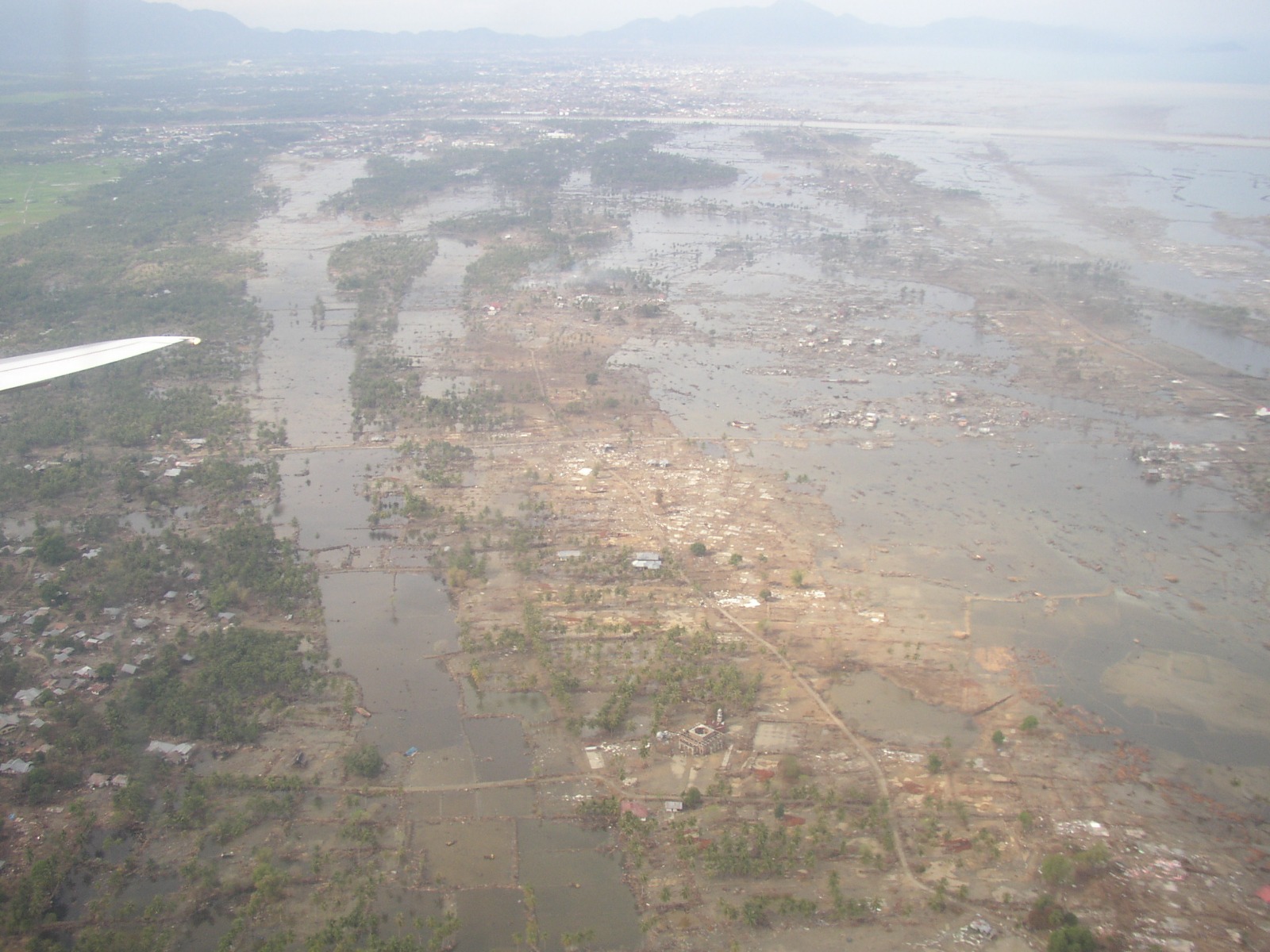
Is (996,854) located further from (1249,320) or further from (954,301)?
(1249,320)

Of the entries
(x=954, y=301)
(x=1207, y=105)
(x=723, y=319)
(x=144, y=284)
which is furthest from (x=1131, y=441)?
(x=1207, y=105)

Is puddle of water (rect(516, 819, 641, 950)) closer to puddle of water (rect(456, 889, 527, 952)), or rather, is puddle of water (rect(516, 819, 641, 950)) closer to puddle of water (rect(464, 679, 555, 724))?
puddle of water (rect(456, 889, 527, 952))

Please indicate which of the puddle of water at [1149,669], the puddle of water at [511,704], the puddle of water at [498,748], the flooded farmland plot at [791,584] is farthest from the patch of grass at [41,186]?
the puddle of water at [1149,669]

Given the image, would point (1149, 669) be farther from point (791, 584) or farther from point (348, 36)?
point (348, 36)

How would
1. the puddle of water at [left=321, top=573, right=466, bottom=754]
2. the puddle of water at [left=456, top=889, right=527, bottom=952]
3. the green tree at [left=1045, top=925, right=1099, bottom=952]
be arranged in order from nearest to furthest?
the green tree at [left=1045, top=925, right=1099, bottom=952] → the puddle of water at [left=456, top=889, right=527, bottom=952] → the puddle of water at [left=321, top=573, right=466, bottom=754]

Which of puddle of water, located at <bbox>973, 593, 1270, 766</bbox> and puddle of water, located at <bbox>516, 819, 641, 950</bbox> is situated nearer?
puddle of water, located at <bbox>516, 819, 641, 950</bbox>

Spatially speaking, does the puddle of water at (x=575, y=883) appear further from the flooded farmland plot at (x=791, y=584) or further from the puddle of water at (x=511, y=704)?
the puddle of water at (x=511, y=704)

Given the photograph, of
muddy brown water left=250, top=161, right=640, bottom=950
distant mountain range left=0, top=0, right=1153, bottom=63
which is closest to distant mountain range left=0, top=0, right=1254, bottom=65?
distant mountain range left=0, top=0, right=1153, bottom=63
